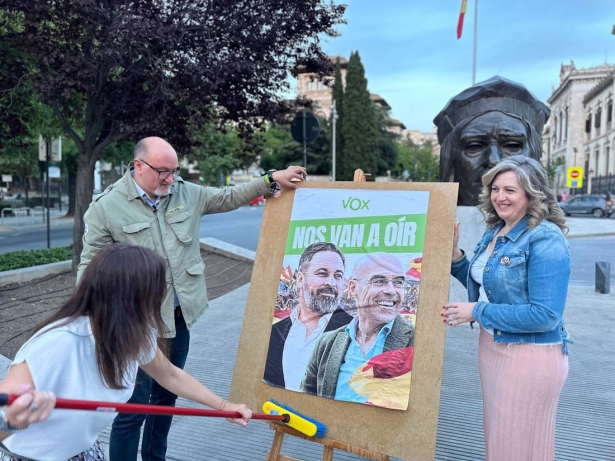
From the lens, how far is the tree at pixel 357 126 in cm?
4562

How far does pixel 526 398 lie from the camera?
81.2 inches

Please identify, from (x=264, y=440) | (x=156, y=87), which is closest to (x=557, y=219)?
(x=264, y=440)

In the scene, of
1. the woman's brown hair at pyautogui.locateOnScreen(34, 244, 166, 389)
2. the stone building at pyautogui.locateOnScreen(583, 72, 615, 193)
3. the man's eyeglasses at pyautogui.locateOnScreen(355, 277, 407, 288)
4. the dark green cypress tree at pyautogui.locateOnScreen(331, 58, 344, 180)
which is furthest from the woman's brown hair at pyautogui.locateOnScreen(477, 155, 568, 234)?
the stone building at pyautogui.locateOnScreen(583, 72, 615, 193)

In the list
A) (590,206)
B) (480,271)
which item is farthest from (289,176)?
(590,206)

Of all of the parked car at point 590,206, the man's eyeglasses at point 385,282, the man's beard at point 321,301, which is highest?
the parked car at point 590,206

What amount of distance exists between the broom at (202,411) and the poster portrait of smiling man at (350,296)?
0.13 m

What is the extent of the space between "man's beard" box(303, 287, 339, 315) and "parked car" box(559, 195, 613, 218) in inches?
1219

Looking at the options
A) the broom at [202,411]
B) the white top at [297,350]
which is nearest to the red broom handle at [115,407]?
the broom at [202,411]

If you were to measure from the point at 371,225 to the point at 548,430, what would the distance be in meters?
1.23

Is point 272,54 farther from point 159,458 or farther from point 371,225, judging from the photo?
point 159,458

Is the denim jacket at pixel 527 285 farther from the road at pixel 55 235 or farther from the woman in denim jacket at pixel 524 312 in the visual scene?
the road at pixel 55 235

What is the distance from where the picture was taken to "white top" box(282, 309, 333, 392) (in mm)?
2588

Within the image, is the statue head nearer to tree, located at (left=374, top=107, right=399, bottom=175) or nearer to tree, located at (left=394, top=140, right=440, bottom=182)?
tree, located at (left=374, top=107, right=399, bottom=175)

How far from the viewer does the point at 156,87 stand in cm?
701
